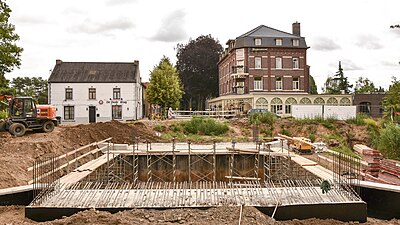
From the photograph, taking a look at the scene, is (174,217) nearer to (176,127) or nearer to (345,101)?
(176,127)

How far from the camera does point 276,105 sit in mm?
39125

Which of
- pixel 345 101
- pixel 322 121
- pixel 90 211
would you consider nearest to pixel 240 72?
pixel 345 101

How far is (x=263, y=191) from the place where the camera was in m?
10.9

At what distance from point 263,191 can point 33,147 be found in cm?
1068

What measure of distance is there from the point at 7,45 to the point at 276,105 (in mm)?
26357

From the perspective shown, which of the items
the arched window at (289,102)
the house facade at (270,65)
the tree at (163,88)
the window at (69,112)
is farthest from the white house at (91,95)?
the arched window at (289,102)

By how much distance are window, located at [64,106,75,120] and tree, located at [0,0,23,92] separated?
18.4 metres

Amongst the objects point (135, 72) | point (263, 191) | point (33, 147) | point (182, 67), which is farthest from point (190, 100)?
point (263, 191)

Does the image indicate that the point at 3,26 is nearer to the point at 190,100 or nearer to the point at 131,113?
the point at 131,113

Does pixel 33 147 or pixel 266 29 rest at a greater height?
pixel 266 29

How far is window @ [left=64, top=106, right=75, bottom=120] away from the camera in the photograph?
134 ft

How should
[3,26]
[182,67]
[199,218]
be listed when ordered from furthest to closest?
[182,67]
[3,26]
[199,218]

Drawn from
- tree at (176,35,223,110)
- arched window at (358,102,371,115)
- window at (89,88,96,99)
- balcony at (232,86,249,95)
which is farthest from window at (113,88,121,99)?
arched window at (358,102,371,115)

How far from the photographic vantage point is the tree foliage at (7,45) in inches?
853
